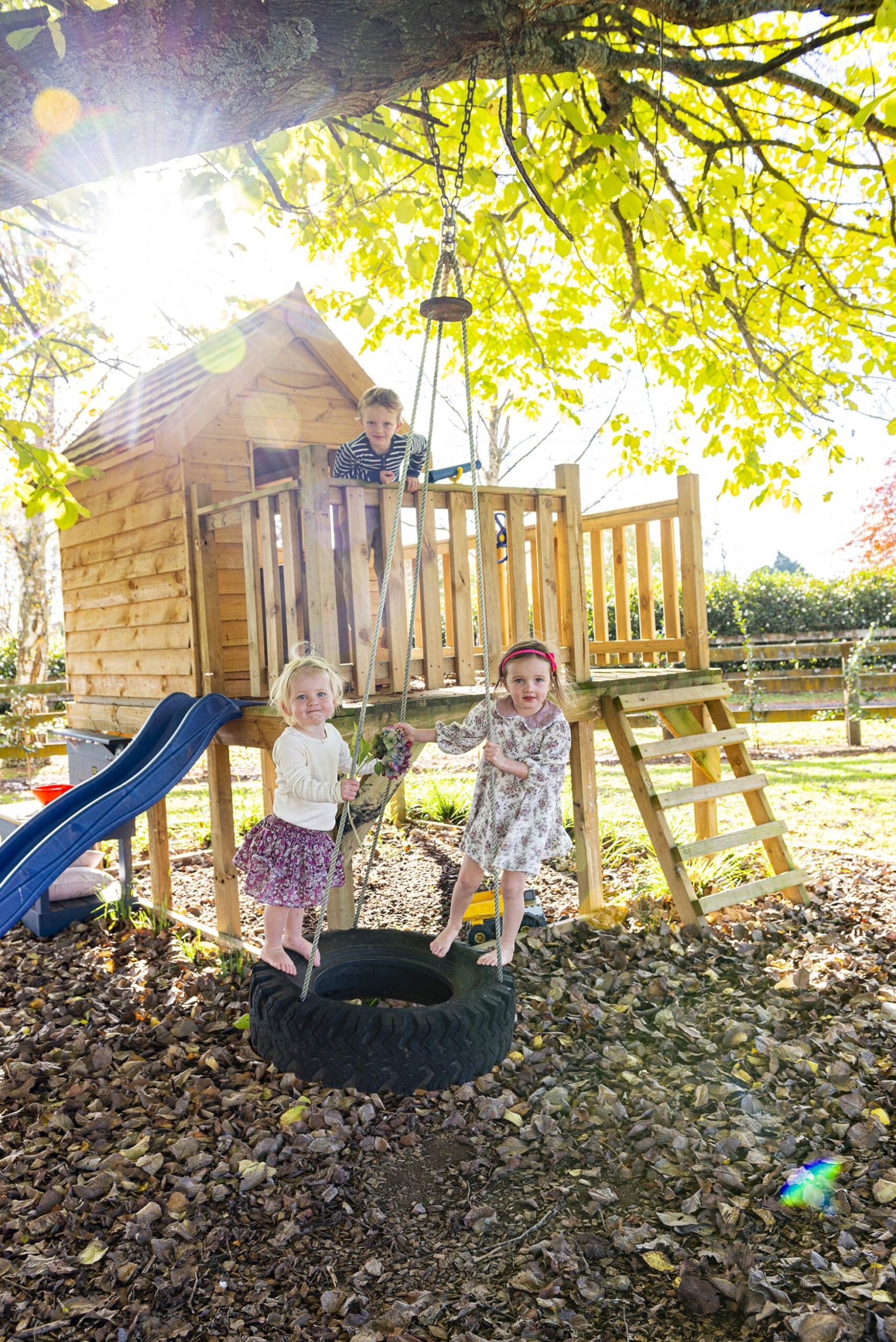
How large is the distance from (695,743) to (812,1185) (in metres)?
3.08

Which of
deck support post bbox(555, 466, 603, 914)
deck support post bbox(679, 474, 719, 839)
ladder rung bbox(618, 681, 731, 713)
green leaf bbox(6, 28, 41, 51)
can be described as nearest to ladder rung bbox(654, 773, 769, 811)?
deck support post bbox(555, 466, 603, 914)

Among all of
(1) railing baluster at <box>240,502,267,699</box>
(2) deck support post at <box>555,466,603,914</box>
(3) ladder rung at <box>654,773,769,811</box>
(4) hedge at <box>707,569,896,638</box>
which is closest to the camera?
(1) railing baluster at <box>240,502,267,699</box>

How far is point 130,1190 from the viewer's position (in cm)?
302

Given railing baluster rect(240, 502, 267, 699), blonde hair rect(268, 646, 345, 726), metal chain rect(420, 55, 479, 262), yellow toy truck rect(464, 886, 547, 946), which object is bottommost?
yellow toy truck rect(464, 886, 547, 946)

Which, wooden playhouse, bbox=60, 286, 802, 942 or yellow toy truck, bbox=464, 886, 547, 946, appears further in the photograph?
yellow toy truck, bbox=464, 886, 547, 946

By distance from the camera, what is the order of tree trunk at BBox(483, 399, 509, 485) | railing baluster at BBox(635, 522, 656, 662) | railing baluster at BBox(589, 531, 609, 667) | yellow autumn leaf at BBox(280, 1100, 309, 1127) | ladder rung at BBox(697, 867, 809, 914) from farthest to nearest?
tree trunk at BBox(483, 399, 509, 485) → railing baluster at BBox(589, 531, 609, 667) → railing baluster at BBox(635, 522, 656, 662) → ladder rung at BBox(697, 867, 809, 914) → yellow autumn leaf at BBox(280, 1100, 309, 1127)

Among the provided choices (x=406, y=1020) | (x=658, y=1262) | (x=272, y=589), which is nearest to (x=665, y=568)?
(x=272, y=589)

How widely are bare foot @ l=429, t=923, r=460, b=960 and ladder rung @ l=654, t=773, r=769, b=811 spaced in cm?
181

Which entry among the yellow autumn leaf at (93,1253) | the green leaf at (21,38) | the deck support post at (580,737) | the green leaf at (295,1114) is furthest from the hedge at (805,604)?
the green leaf at (21,38)

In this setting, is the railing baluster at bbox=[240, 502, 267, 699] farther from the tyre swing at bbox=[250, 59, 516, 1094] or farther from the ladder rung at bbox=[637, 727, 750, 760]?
the ladder rung at bbox=[637, 727, 750, 760]

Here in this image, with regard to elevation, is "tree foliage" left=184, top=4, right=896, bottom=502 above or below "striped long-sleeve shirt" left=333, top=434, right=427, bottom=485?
above

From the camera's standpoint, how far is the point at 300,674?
3.89m

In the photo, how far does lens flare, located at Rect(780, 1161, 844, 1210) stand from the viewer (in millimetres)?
2854

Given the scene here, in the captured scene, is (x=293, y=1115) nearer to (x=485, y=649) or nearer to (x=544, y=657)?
(x=485, y=649)
